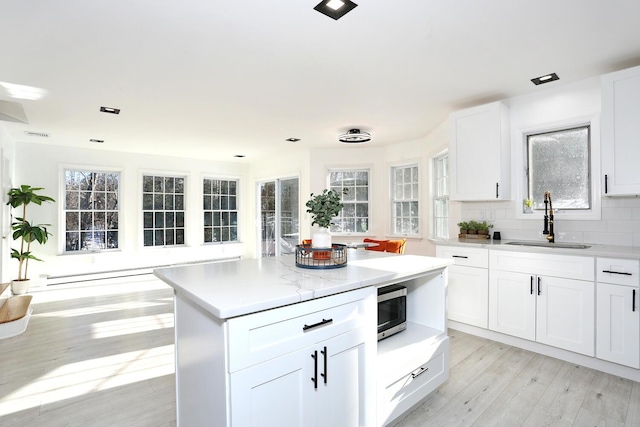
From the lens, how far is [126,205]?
6652 millimetres

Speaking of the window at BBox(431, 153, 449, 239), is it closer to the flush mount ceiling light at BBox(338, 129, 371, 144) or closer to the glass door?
the flush mount ceiling light at BBox(338, 129, 371, 144)

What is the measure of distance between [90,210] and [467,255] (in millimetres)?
6569

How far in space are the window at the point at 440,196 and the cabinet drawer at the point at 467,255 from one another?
140cm

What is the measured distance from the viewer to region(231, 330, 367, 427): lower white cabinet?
129cm

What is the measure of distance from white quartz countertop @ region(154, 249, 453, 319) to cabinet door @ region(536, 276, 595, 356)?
4.10ft

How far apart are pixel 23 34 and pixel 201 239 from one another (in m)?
5.60

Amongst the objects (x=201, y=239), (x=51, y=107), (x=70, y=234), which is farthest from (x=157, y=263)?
(x=51, y=107)

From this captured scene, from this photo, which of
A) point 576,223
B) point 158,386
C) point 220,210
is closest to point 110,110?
point 158,386

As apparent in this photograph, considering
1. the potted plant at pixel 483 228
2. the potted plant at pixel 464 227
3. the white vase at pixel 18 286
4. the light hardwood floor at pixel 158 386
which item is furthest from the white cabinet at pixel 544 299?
the white vase at pixel 18 286

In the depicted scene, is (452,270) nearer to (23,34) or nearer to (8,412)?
(8,412)

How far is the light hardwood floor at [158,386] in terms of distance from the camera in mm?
2123

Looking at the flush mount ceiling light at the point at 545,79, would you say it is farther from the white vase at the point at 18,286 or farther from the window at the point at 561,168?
the white vase at the point at 18,286

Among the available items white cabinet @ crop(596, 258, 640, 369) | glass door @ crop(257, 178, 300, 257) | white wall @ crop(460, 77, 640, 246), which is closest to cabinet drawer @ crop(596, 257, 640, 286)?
white cabinet @ crop(596, 258, 640, 369)

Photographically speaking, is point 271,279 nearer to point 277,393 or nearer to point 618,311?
point 277,393
